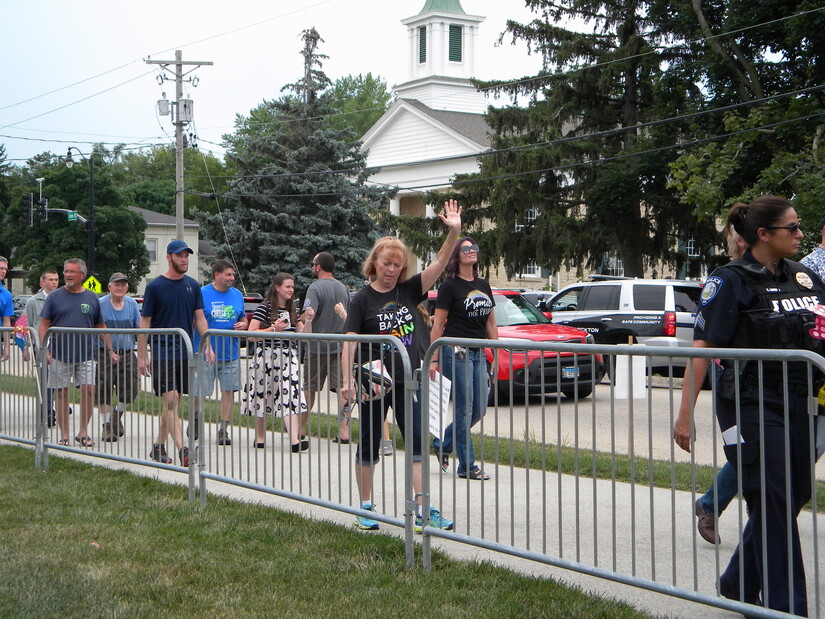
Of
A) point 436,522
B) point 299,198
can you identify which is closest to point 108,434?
point 436,522

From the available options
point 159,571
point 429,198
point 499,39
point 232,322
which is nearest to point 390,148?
point 429,198

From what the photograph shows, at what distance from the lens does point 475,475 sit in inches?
208

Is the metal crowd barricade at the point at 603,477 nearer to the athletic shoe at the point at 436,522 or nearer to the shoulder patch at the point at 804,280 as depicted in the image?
the athletic shoe at the point at 436,522

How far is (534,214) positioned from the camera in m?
36.2

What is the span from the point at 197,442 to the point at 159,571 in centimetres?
200

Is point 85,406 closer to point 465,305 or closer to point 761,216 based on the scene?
point 465,305

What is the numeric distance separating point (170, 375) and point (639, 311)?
11.9 m

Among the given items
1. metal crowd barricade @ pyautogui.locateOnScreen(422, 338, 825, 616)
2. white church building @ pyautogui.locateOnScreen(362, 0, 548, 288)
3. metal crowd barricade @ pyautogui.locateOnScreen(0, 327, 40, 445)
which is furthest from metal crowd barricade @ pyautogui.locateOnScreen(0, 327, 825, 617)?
white church building @ pyautogui.locateOnScreen(362, 0, 548, 288)

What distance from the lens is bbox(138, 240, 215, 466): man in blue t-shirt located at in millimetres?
7609

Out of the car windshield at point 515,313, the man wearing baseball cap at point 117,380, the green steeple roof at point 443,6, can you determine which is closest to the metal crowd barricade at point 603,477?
the man wearing baseball cap at point 117,380

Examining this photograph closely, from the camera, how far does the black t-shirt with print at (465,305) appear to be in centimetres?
797

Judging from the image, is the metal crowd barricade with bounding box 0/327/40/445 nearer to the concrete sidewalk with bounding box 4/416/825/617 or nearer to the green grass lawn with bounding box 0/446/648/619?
the green grass lawn with bounding box 0/446/648/619

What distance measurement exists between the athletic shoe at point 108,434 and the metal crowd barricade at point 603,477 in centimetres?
392

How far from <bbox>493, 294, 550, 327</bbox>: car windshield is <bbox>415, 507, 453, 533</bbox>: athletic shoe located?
9.52 metres
